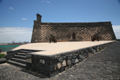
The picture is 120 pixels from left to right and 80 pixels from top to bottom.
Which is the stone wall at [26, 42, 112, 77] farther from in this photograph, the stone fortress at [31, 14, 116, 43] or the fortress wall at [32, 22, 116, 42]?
the fortress wall at [32, 22, 116, 42]

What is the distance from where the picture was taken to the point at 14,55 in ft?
17.3

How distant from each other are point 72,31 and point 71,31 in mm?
272

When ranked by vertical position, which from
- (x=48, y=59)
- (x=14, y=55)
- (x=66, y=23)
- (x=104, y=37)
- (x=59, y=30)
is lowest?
(x=14, y=55)

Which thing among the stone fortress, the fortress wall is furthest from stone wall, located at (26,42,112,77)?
the fortress wall

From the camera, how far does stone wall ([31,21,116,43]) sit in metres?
18.7

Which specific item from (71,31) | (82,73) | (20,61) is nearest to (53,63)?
(82,73)

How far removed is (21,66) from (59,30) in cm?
1621

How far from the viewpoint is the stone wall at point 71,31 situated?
61.5 feet

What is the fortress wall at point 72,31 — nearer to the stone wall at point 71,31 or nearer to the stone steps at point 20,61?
the stone wall at point 71,31

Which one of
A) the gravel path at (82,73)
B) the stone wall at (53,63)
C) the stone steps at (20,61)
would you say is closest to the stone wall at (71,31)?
the stone steps at (20,61)

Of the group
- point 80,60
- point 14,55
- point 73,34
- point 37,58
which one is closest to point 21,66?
point 37,58

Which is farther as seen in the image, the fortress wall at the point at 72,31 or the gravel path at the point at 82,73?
the fortress wall at the point at 72,31

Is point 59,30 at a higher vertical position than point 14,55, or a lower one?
higher

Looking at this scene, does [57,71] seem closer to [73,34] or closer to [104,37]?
[73,34]
